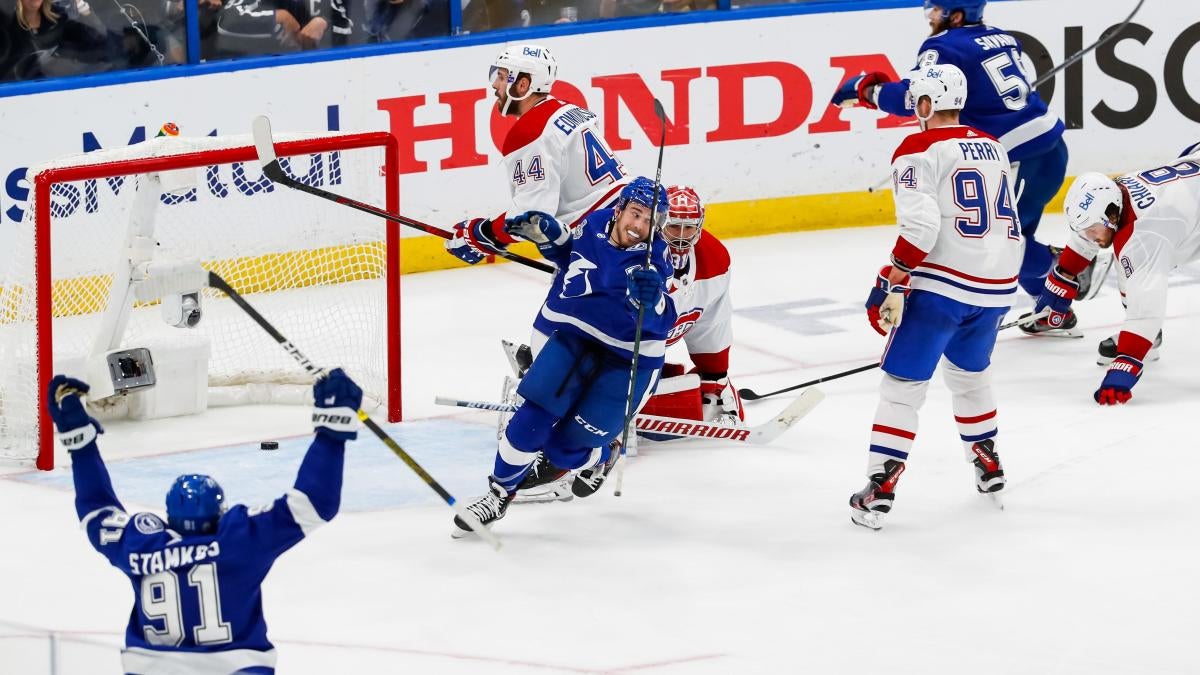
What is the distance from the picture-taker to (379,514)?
5.25 meters

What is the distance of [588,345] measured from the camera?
16.5 ft

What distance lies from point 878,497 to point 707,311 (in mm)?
1074

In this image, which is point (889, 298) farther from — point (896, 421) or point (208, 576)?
point (208, 576)

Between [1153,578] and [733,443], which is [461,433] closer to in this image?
[733,443]

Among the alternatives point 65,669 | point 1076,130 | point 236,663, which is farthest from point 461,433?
point 1076,130

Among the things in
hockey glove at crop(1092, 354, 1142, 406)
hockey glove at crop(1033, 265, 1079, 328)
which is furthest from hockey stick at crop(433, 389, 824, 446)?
hockey glove at crop(1033, 265, 1079, 328)

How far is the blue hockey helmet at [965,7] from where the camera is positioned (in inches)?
269

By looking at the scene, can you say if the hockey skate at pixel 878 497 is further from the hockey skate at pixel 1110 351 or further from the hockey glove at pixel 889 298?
the hockey skate at pixel 1110 351

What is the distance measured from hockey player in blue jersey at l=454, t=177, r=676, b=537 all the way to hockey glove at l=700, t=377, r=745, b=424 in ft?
2.99

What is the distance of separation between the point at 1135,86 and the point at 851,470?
171 inches

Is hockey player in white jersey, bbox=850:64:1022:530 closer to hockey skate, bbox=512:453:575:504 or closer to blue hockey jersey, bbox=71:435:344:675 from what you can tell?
hockey skate, bbox=512:453:575:504

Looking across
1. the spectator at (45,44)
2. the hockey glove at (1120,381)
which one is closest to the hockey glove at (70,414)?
the hockey glove at (1120,381)

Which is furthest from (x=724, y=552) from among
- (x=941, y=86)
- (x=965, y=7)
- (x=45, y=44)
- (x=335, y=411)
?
(x=45, y=44)

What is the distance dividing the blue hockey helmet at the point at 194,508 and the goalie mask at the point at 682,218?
6.84 ft
